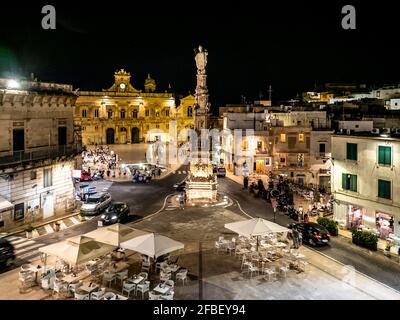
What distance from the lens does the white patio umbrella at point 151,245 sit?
17.2 metres

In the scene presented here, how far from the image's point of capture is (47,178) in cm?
3064

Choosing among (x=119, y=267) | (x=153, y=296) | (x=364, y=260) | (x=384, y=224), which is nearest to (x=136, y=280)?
(x=153, y=296)

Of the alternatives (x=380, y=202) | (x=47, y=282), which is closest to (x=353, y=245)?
(x=380, y=202)

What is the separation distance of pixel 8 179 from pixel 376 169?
26488mm

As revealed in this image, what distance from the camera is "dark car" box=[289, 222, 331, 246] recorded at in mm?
22984

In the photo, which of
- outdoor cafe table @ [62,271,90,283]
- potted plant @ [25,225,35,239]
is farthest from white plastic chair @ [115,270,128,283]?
potted plant @ [25,225,35,239]

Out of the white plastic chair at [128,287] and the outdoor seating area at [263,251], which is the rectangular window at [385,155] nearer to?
the outdoor seating area at [263,251]

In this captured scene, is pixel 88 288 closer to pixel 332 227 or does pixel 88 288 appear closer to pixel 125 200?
pixel 332 227

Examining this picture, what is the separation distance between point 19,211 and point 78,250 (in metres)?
13.8

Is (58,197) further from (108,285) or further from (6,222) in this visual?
(108,285)

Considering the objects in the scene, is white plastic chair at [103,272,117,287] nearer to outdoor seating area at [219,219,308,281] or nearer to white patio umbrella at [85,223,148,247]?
white patio umbrella at [85,223,148,247]

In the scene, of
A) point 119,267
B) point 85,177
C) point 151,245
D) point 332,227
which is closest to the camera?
point 151,245

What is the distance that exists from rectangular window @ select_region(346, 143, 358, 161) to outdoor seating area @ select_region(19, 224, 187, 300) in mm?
16253
